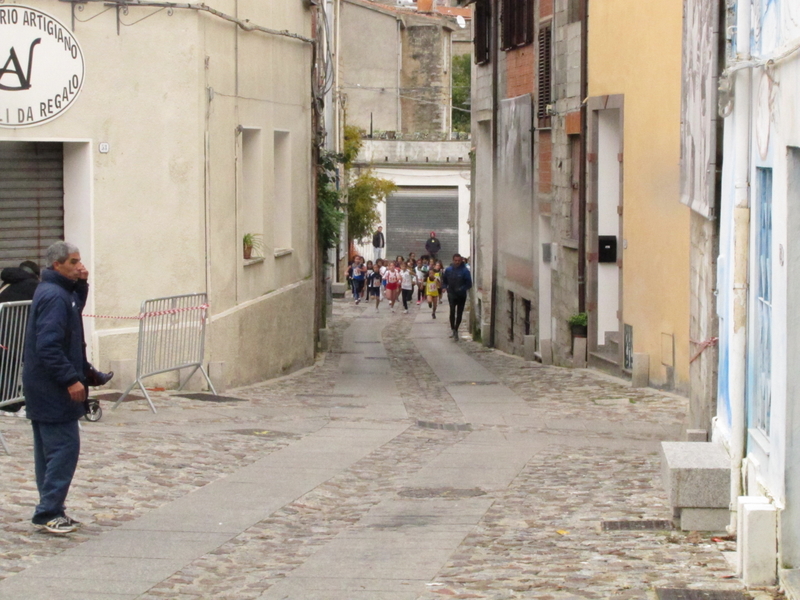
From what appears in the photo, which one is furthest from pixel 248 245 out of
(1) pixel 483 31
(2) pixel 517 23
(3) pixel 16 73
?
(1) pixel 483 31

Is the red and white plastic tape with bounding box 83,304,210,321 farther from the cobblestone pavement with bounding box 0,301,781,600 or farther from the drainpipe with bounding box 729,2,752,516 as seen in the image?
the drainpipe with bounding box 729,2,752,516

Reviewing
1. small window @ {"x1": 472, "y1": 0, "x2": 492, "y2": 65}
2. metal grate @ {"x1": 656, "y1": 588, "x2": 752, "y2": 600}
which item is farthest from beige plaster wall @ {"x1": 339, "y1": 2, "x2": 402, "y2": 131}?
metal grate @ {"x1": 656, "y1": 588, "x2": 752, "y2": 600}

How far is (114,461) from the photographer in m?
9.59

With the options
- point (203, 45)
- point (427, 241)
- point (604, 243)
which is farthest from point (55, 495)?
point (427, 241)

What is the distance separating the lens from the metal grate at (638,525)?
7605 millimetres

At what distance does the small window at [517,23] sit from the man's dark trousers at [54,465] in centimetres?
1747

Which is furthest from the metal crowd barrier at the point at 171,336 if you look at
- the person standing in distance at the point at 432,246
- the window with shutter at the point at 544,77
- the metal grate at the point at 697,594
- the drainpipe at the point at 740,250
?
the person standing in distance at the point at 432,246

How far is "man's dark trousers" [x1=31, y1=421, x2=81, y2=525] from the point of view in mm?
7340

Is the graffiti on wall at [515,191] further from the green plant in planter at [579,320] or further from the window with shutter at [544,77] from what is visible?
the green plant in planter at [579,320]

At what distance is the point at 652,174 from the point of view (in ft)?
52.5

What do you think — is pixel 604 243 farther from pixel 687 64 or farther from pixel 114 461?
pixel 114 461

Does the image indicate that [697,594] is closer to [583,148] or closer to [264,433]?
[264,433]

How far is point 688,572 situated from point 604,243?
12.5 m

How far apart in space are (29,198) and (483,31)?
54.7 feet
